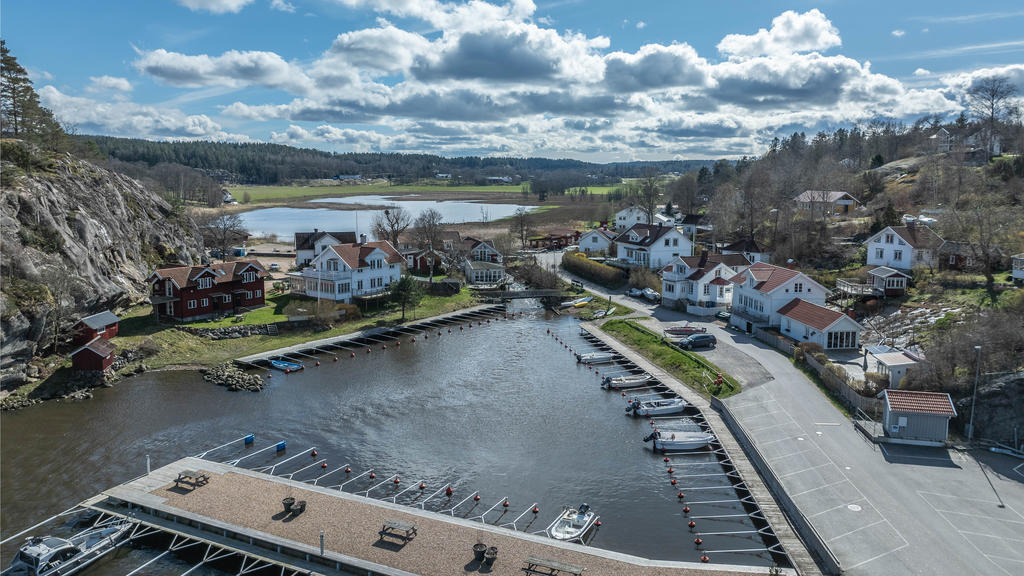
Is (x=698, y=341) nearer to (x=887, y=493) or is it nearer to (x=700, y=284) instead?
(x=700, y=284)

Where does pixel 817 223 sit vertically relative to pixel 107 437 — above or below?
above

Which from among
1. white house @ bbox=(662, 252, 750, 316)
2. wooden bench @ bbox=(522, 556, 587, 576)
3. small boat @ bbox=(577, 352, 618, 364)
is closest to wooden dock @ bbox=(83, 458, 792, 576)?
wooden bench @ bbox=(522, 556, 587, 576)

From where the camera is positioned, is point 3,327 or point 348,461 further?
point 3,327

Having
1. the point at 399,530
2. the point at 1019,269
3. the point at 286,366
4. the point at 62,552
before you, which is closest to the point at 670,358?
the point at 399,530

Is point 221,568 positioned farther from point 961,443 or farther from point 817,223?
point 817,223

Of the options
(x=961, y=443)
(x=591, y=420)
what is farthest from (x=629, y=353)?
(x=961, y=443)
